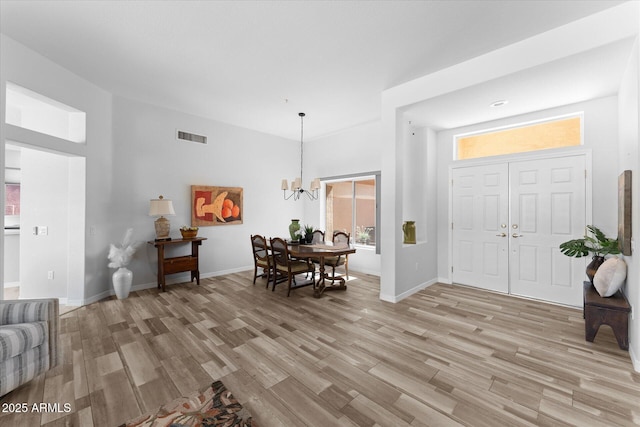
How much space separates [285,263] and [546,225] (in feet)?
12.8

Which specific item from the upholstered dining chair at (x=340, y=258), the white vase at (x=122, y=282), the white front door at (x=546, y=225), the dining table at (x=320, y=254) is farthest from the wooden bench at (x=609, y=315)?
the white vase at (x=122, y=282)

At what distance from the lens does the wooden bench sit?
2.58 meters

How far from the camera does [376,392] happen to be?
200cm

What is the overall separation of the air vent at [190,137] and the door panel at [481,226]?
475 centimetres

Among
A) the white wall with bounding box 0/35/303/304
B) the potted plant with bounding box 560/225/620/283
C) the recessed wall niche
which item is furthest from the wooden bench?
the recessed wall niche

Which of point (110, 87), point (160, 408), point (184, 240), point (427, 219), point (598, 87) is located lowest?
point (160, 408)

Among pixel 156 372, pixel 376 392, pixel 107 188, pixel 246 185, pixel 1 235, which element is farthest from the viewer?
pixel 246 185

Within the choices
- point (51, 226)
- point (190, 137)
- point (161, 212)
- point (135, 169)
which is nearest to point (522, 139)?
point (190, 137)

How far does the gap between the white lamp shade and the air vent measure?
1.30 m

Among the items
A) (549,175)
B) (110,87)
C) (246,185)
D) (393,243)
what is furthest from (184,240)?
(549,175)

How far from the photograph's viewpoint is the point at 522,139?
4195 mm

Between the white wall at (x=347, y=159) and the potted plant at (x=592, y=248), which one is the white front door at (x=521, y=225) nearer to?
the potted plant at (x=592, y=248)

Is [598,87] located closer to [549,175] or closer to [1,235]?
[549,175]

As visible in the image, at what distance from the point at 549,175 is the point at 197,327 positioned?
16.8 feet
